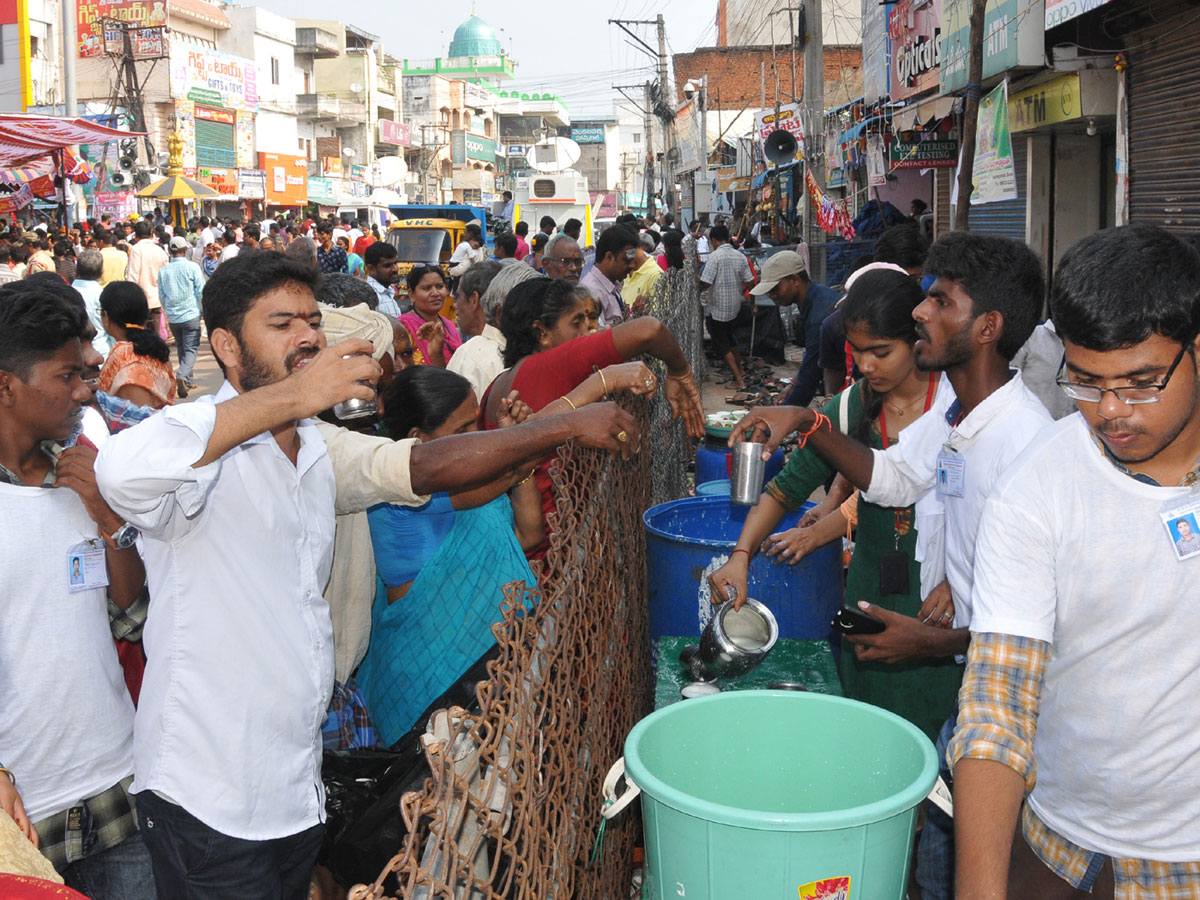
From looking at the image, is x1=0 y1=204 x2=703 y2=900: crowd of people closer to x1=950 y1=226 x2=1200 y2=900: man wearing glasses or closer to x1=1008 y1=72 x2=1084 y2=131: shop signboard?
x1=950 y1=226 x2=1200 y2=900: man wearing glasses

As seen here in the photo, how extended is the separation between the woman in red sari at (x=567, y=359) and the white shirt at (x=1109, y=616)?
192 centimetres

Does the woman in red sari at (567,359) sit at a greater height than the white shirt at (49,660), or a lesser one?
greater

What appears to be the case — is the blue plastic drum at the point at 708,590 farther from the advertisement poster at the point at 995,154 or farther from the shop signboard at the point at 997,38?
the shop signboard at the point at 997,38

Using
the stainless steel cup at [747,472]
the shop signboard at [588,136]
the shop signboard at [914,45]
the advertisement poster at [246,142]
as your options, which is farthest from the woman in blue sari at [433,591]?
the shop signboard at [588,136]

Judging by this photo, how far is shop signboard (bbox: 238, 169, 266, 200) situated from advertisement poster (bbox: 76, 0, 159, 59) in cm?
644

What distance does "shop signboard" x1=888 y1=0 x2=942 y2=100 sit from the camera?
1271cm

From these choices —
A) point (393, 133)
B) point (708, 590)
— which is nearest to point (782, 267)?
point (708, 590)

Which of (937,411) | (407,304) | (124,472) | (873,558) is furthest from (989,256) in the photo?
(407,304)

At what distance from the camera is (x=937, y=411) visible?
3512 millimetres

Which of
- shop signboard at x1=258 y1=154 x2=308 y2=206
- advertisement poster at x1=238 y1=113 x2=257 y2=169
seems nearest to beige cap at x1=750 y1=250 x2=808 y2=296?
advertisement poster at x1=238 y1=113 x2=257 y2=169

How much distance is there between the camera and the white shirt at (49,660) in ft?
7.80

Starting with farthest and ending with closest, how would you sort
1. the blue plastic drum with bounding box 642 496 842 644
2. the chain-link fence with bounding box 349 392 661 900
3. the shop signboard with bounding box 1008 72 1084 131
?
the shop signboard with bounding box 1008 72 1084 131
the blue plastic drum with bounding box 642 496 842 644
the chain-link fence with bounding box 349 392 661 900

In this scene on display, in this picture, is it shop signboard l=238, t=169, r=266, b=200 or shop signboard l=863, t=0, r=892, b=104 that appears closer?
shop signboard l=863, t=0, r=892, b=104

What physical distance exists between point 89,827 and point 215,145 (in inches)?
1781
